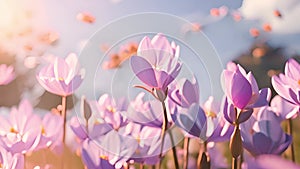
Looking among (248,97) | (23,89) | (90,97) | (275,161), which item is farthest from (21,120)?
(23,89)

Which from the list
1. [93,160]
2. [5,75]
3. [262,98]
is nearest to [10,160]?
[93,160]

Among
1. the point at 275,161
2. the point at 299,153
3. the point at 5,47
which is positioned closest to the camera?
the point at 275,161

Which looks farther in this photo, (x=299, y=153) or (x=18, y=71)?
(x=18, y=71)

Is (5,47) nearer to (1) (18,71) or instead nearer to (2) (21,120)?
(1) (18,71)

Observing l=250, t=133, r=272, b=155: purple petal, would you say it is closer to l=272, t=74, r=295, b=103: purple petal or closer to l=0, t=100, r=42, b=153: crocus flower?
l=272, t=74, r=295, b=103: purple petal

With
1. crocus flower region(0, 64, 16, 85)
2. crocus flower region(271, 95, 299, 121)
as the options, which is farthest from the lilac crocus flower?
crocus flower region(0, 64, 16, 85)

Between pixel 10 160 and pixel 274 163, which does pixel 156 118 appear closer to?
pixel 10 160
